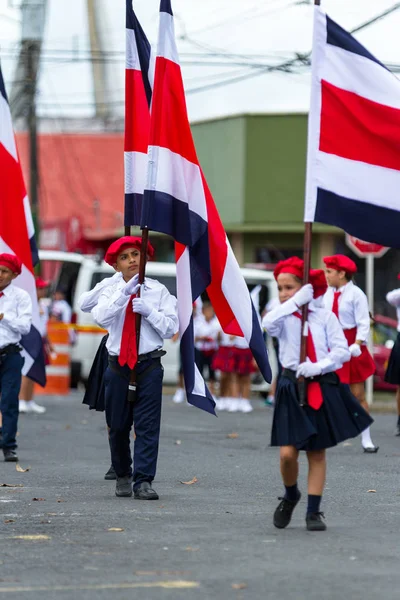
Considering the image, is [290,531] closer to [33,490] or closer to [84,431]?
[33,490]

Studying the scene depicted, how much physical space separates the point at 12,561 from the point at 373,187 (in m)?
3.22

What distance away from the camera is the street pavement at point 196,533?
6070 mm

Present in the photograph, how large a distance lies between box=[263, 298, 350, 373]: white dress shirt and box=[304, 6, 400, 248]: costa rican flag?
24.5 inches

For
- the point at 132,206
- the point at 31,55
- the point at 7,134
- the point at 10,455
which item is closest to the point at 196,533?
the point at 132,206

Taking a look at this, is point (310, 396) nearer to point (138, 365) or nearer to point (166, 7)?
point (138, 365)

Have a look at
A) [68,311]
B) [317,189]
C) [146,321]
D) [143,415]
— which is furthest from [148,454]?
[68,311]

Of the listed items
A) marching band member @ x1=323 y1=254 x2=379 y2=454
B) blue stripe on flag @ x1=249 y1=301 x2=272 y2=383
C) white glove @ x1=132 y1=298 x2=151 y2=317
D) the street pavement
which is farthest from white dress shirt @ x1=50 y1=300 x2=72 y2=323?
white glove @ x1=132 y1=298 x2=151 y2=317

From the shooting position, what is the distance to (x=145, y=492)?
30.0 ft

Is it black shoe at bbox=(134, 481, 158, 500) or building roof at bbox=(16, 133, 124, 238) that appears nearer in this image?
black shoe at bbox=(134, 481, 158, 500)

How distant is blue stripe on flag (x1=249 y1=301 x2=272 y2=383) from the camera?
8.96 metres

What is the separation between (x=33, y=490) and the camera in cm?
978

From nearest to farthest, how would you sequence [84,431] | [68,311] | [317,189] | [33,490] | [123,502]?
[317,189]
[123,502]
[33,490]
[84,431]
[68,311]

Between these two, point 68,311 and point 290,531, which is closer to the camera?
point 290,531

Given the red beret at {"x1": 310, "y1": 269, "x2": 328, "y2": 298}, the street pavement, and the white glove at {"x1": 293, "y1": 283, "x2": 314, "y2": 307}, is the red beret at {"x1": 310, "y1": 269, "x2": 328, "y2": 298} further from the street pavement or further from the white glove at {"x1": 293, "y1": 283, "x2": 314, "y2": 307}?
the street pavement
